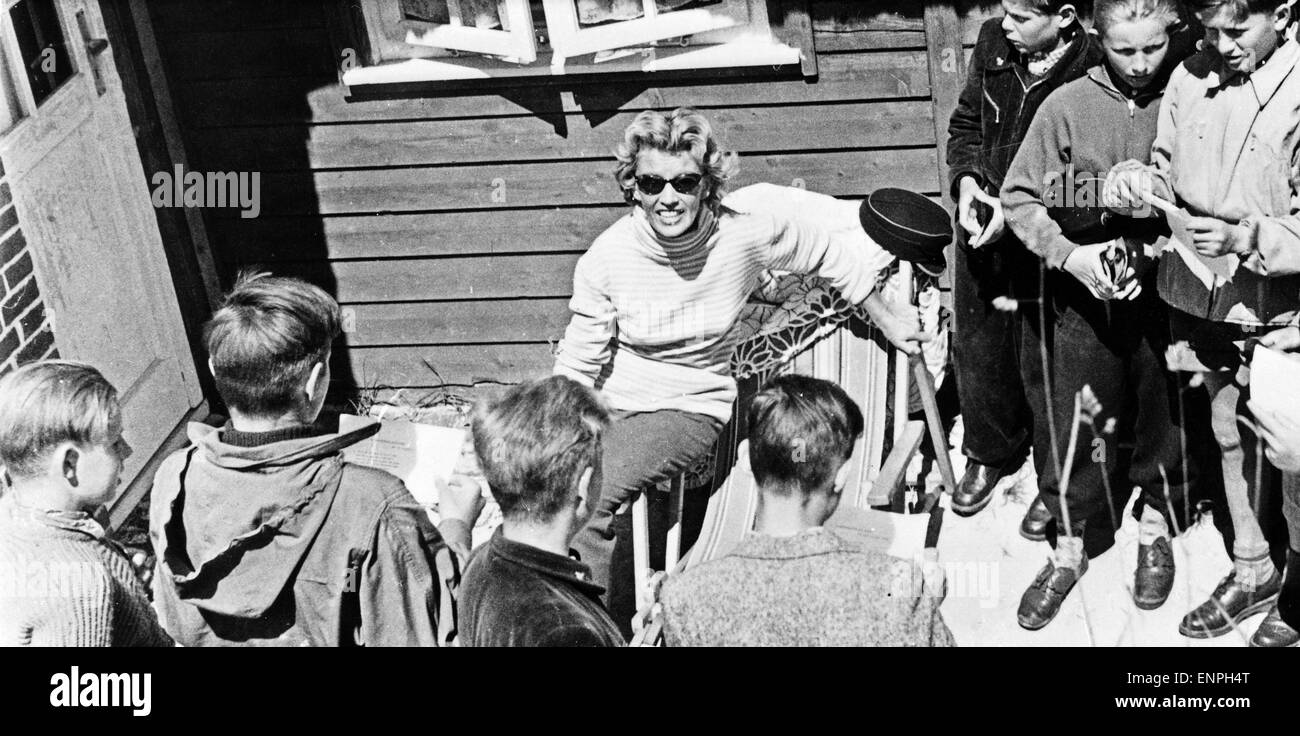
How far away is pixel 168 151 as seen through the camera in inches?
223

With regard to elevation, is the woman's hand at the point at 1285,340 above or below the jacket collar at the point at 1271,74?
below

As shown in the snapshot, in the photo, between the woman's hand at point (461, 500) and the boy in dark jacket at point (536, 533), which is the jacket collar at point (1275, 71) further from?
the woman's hand at point (461, 500)

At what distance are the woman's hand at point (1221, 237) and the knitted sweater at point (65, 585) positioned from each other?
2856 mm

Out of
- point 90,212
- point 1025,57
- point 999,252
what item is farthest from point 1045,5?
point 90,212

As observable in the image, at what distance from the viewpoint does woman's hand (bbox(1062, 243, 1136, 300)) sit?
4.09 m

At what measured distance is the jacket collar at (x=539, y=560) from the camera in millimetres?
3107

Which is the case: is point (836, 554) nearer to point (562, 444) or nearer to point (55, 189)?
point (562, 444)

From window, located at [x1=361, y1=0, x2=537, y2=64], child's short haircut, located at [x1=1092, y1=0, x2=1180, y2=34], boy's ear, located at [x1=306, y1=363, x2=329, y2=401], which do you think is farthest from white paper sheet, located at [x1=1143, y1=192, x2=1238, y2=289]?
A: window, located at [x1=361, y1=0, x2=537, y2=64]

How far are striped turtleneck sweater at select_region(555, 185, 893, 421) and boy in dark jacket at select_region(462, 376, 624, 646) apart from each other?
4.16 feet

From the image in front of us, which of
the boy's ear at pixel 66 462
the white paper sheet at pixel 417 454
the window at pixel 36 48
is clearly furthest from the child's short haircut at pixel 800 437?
the window at pixel 36 48

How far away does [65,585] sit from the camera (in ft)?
10.7

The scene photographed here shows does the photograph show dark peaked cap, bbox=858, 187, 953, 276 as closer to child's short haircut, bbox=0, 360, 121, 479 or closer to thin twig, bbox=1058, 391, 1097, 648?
thin twig, bbox=1058, 391, 1097, 648
